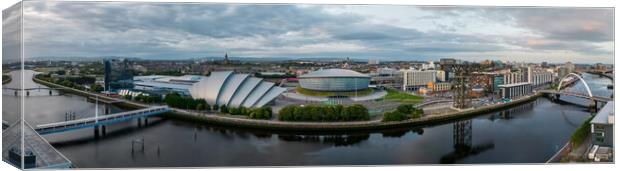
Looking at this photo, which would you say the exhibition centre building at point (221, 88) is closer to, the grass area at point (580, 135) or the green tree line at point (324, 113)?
the green tree line at point (324, 113)

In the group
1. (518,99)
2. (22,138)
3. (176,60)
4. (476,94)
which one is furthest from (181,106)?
(518,99)

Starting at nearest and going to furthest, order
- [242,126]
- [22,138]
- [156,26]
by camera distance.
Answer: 1. [22,138]
2. [156,26]
3. [242,126]

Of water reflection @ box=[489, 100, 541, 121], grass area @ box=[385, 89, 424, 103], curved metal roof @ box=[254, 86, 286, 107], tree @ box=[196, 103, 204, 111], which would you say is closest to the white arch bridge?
water reflection @ box=[489, 100, 541, 121]

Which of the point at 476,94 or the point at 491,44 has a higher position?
the point at 491,44

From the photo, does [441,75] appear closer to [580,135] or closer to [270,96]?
[580,135]

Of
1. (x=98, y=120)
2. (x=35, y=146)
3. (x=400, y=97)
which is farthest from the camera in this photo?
(x=400, y=97)

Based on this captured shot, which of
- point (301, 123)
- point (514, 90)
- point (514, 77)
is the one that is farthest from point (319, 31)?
point (514, 90)

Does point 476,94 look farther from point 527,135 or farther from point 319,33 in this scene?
point 319,33
